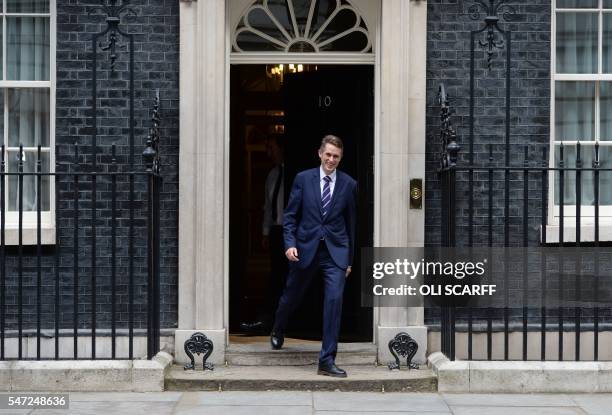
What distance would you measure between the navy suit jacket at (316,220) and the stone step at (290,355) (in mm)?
930

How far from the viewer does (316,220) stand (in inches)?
353

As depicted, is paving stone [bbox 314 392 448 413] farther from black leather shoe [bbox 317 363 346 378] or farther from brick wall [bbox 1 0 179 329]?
brick wall [bbox 1 0 179 329]

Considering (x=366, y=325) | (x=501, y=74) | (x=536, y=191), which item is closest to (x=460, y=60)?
(x=501, y=74)

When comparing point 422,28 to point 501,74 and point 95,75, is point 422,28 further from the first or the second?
point 95,75

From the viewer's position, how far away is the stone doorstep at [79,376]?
28.0 ft

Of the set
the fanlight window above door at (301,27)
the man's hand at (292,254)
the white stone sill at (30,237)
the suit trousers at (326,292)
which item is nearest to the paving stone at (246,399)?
the suit trousers at (326,292)

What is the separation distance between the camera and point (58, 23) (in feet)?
31.6

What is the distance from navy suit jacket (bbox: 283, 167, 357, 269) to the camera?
8938 millimetres

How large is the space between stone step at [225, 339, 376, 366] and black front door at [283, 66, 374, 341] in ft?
1.79

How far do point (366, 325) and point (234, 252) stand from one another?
267 centimetres

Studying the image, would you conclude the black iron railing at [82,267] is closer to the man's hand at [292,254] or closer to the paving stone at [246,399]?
the paving stone at [246,399]

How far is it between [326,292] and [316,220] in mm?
573

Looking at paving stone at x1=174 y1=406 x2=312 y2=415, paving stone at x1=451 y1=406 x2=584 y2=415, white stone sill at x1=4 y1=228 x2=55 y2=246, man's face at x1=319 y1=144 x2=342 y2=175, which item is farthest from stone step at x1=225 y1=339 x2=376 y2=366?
white stone sill at x1=4 y1=228 x2=55 y2=246

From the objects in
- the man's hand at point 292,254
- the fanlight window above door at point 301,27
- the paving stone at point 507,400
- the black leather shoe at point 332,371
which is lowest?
the paving stone at point 507,400
